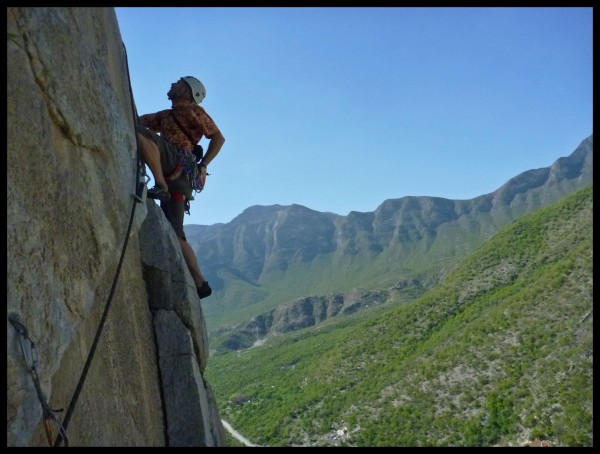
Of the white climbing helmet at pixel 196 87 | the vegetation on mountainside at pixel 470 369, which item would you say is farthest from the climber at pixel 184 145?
the vegetation on mountainside at pixel 470 369

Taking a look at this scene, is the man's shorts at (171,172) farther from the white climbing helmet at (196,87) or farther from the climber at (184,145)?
the white climbing helmet at (196,87)

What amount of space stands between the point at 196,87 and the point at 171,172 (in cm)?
142

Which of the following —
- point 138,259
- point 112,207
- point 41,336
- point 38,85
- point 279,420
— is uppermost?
point 38,85

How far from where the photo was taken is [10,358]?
2904 millimetres

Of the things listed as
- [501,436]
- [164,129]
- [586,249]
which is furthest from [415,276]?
→ [164,129]

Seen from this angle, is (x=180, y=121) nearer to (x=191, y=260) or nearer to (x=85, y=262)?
(x=191, y=260)

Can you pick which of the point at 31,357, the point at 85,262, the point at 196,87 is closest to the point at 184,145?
the point at 196,87

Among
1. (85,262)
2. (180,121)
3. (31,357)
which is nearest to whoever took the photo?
(31,357)

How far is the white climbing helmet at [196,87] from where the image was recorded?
7914 millimetres

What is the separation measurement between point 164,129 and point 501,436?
29575mm

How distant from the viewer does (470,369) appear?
4103 centimetres

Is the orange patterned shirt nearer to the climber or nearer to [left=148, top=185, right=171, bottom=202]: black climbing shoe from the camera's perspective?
the climber

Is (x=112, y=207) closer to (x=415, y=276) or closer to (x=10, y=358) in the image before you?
(x=10, y=358)
